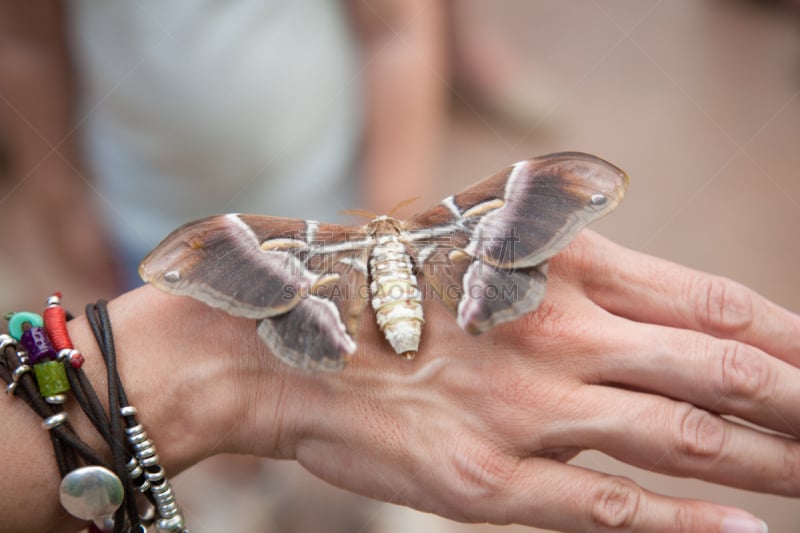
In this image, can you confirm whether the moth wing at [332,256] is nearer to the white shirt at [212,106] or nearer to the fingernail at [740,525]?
the fingernail at [740,525]

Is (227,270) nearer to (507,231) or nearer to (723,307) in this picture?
(507,231)

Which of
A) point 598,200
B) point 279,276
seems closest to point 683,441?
point 598,200

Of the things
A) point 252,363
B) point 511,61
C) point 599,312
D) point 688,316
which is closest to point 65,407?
point 252,363

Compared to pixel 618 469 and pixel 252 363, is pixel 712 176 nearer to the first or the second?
pixel 618 469

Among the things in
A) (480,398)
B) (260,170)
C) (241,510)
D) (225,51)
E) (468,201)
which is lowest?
(241,510)

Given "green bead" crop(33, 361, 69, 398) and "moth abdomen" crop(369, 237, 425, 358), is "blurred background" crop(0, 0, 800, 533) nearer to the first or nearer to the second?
"moth abdomen" crop(369, 237, 425, 358)

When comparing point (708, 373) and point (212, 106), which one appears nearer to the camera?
point (708, 373)
